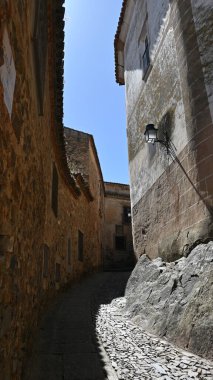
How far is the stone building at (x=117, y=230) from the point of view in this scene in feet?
69.9

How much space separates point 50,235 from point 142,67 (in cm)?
484

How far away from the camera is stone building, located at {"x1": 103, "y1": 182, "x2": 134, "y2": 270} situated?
839 inches

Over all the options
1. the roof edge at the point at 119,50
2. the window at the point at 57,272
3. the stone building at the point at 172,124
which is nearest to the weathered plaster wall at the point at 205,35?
the stone building at the point at 172,124

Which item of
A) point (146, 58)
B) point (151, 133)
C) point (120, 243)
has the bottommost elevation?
→ point (120, 243)

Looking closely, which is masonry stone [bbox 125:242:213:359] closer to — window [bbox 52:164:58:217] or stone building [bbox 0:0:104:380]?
stone building [bbox 0:0:104:380]

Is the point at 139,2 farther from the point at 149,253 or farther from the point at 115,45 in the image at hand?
the point at 149,253

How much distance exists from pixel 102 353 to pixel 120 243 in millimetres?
18535

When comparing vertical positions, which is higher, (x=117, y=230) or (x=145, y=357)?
(x=117, y=230)

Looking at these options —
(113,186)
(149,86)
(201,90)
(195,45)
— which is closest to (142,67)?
(149,86)

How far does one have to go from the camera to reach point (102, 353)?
376cm

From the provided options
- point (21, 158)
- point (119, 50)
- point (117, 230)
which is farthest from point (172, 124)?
point (117, 230)

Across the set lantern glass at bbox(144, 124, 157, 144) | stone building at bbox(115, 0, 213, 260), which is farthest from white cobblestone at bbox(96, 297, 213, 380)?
lantern glass at bbox(144, 124, 157, 144)

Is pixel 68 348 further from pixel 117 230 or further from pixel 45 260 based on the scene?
pixel 117 230

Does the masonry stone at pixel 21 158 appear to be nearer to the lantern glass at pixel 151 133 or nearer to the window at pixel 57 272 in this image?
the window at pixel 57 272
